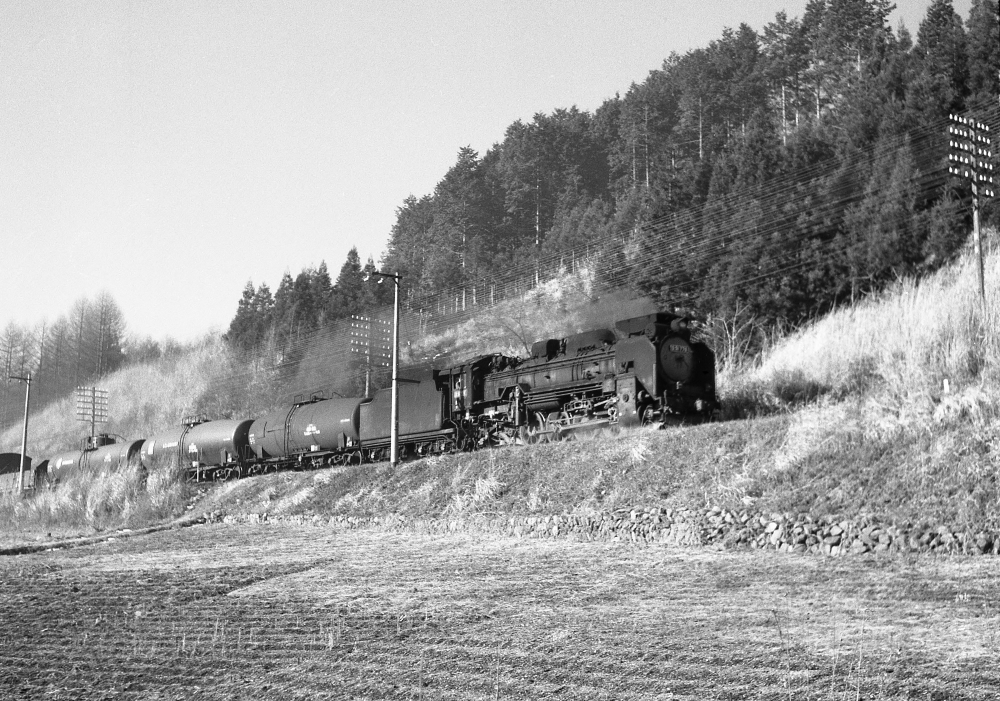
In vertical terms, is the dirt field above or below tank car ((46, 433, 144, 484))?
below

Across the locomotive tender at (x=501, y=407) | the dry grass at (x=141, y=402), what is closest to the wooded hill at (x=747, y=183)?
the dry grass at (x=141, y=402)

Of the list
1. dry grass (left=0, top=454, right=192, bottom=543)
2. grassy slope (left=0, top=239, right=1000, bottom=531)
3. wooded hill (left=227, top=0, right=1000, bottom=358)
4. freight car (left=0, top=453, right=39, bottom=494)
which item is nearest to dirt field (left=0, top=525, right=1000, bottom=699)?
grassy slope (left=0, top=239, right=1000, bottom=531)

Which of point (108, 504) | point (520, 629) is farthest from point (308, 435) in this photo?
point (520, 629)

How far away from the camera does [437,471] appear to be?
22.9 meters

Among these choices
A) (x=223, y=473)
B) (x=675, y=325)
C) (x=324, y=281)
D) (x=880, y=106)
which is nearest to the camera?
(x=675, y=325)

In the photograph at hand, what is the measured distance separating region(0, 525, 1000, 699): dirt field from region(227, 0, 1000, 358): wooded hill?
85.6 feet

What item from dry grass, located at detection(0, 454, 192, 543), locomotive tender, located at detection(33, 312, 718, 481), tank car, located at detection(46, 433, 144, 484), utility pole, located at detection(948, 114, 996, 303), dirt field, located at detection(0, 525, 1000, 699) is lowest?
dry grass, located at detection(0, 454, 192, 543)

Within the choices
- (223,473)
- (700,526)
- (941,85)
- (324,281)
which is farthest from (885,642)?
(324,281)

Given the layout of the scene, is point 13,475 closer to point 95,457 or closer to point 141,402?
point 95,457

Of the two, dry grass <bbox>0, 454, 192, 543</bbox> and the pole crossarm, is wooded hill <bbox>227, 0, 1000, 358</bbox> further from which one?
dry grass <bbox>0, 454, 192, 543</bbox>

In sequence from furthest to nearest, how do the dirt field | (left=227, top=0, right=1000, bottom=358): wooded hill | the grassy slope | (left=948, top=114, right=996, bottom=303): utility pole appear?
(left=227, top=0, right=1000, bottom=358): wooded hill
(left=948, top=114, right=996, bottom=303): utility pole
the grassy slope
the dirt field

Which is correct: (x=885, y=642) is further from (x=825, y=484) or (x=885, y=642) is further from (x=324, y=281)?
(x=324, y=281)

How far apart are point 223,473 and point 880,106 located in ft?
109

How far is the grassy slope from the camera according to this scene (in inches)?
527
